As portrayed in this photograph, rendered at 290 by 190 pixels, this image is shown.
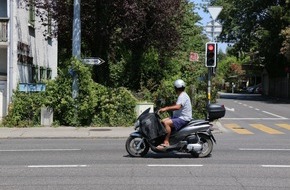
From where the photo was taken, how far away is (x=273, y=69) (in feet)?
211

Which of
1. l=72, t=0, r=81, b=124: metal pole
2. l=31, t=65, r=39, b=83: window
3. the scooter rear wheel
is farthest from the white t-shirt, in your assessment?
l=31, t=65, r=39, b=83: window

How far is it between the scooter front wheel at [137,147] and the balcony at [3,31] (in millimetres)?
12005

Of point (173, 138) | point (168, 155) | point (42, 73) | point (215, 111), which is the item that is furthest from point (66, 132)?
point (42, 73)

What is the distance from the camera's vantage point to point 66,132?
1794 centimetres

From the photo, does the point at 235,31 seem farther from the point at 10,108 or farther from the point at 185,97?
the point at 185,97

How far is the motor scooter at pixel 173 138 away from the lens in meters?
11.3

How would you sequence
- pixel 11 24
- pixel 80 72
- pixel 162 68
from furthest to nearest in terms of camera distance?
pixel 162 68 → pixel 11 24 → pixel 80 72

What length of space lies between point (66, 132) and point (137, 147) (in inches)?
268

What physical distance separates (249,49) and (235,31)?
3.14 meters

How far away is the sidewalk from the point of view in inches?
665

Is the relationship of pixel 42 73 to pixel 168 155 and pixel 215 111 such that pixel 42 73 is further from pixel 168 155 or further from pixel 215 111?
pixel 168 155

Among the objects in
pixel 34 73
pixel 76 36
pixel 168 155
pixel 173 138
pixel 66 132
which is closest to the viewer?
pixel 173 138

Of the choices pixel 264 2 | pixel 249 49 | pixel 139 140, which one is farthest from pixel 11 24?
pixel 249 49

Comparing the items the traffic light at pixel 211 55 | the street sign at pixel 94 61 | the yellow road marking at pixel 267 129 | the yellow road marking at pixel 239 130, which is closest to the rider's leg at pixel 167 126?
the yellow road marking at pixel 239 130
